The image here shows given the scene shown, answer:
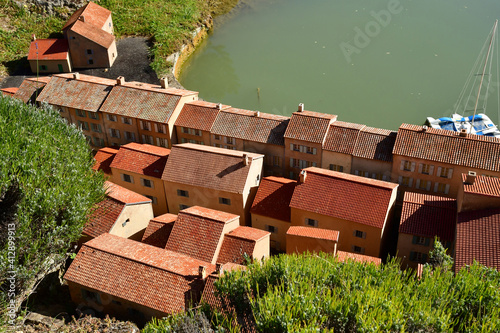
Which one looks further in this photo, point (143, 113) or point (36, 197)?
point (143, 113)

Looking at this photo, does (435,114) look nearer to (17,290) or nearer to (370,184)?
(370,184)

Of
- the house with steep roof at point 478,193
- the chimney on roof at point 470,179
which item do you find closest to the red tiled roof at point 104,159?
the house with steep roof at point 478,193

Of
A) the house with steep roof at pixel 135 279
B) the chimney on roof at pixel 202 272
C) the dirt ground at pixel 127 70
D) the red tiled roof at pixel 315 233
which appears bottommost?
the house with steep roof at pixel 135 279

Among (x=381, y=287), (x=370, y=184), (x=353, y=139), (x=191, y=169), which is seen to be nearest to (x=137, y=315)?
(x=191, y=169)

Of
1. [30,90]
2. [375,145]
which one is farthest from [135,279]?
[30,90]

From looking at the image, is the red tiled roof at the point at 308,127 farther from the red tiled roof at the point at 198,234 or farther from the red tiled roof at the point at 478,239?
the red tiled roof at the point at 478,239

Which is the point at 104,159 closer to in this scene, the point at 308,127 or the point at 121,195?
the point at 121,195
